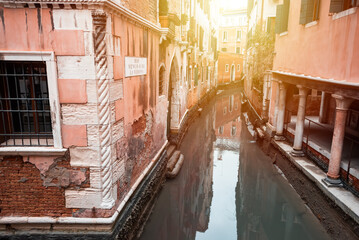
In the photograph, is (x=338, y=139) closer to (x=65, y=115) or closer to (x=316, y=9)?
(x=316, y=9)

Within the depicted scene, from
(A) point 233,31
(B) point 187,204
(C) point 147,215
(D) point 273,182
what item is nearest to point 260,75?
(D) point 273,182

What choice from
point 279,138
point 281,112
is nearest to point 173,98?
point 281,112

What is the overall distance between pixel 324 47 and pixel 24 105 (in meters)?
6.05

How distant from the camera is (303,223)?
5.62m

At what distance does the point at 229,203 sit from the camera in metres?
6.72

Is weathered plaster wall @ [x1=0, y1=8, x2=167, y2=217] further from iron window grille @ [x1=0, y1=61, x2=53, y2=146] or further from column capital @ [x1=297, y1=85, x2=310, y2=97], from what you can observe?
column capital @ [x1=297, y1=85, x2=310, y2=97]

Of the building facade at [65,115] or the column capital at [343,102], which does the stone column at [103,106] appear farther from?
the column capital at [343,102]

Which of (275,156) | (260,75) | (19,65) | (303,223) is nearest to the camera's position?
(19,65)

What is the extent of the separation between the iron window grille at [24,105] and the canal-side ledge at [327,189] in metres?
4.99

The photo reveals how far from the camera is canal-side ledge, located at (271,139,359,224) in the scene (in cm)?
484

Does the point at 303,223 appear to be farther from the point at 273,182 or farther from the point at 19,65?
the point at 19,65

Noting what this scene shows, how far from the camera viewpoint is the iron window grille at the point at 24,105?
379 cm

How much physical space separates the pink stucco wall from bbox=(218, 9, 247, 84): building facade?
2329 cm

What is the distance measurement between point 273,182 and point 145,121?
13.3 feet
